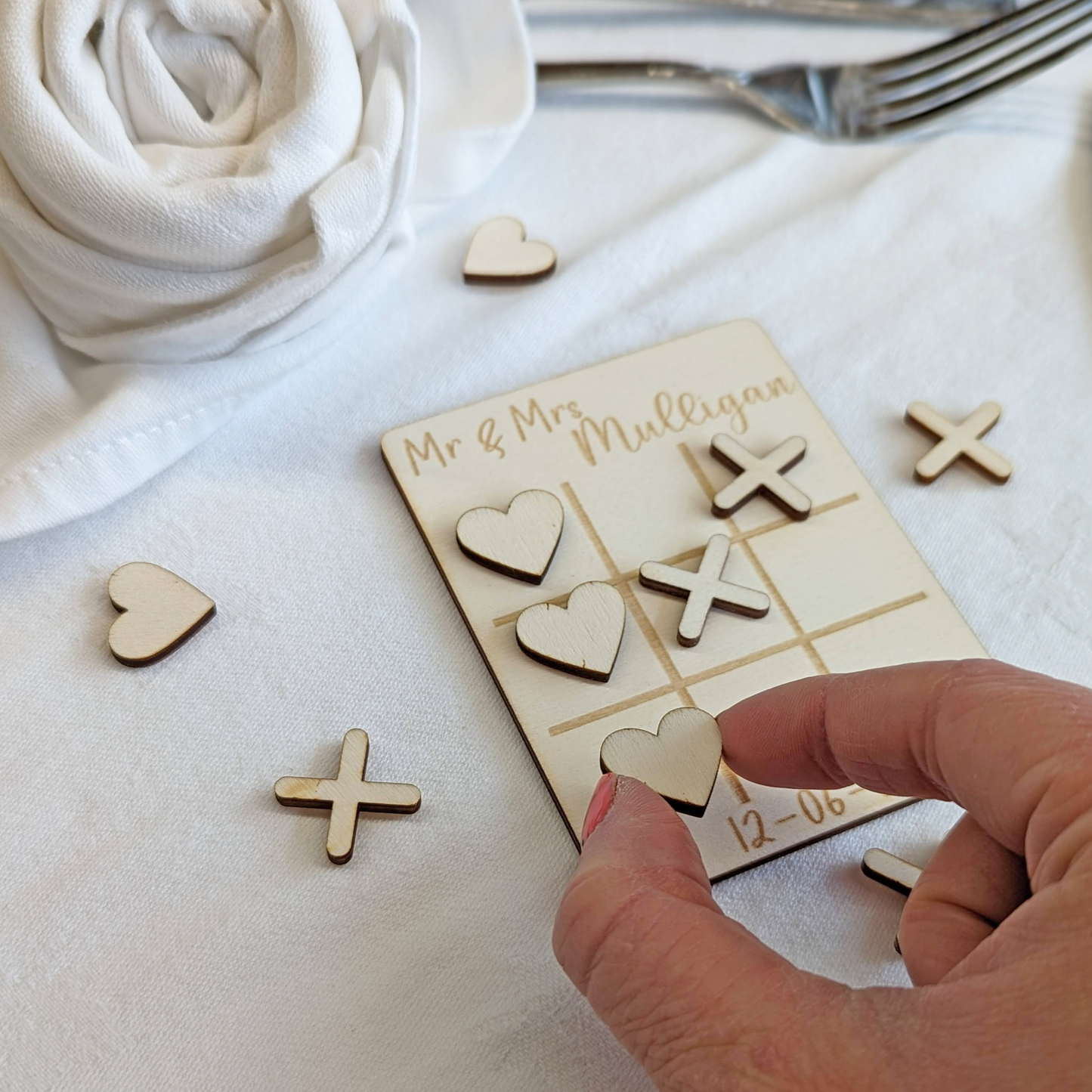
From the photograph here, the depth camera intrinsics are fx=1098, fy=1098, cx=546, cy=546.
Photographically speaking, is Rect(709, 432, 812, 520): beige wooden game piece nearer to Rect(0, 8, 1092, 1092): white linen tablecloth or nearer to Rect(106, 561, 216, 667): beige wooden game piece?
Rect(0, 8, 1092, 1092): white linen tablecloth

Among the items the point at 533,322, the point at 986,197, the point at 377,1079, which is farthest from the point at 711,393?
the point at 377,1079

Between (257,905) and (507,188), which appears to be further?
(507,188)

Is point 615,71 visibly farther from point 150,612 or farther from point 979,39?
point 150,612

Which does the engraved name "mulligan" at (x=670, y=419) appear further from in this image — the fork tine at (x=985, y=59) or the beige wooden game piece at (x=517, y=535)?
the fork tine at (x=985, y=59)

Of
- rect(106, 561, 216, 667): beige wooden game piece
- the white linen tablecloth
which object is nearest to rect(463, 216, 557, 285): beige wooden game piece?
the white linen tablecloth

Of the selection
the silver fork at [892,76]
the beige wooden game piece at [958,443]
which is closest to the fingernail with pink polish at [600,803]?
the beige wooden game piece at [958,443]

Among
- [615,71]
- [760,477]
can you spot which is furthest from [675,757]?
[615,71]

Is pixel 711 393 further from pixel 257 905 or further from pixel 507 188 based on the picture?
pixel 257 905
